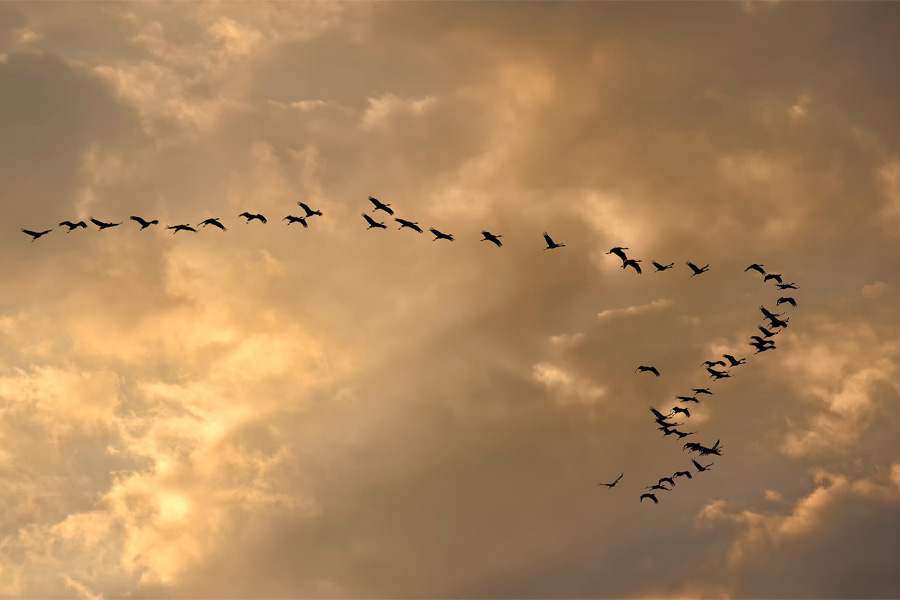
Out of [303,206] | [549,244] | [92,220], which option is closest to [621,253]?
[549,244]

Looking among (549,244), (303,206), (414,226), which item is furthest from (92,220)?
(549,244)

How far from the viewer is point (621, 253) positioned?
637 ft

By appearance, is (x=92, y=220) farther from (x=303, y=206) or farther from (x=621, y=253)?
(x=621, y=253)

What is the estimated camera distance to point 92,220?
19938 centimetres

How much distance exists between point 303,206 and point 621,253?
51417mm

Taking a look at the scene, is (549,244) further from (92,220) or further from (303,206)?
(92,220)

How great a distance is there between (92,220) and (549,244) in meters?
73.7

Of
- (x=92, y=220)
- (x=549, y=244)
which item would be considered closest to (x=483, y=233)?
(x=549, y=244)

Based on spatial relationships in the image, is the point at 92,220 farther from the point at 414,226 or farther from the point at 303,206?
the point at 414,226

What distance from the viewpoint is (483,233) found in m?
196

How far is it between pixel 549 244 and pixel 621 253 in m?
11.8

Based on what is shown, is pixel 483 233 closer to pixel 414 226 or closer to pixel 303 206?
pixel 414 226

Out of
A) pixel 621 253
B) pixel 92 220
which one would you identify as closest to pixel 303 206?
pixel 92 220

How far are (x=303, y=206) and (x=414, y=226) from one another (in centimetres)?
1817
